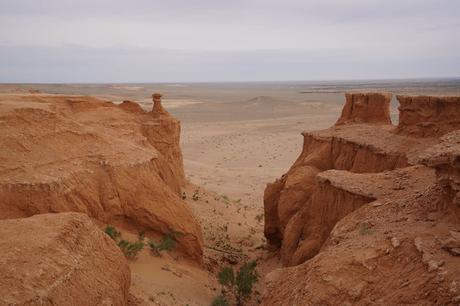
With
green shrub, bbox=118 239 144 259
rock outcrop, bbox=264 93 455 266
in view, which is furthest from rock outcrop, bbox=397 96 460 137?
green shrub, bbox=118 239 144 259

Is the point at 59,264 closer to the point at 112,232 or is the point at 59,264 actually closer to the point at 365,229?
the point at 112,232

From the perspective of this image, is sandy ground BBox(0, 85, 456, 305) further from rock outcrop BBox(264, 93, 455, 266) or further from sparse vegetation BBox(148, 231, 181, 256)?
rock outcrop BBox(264, 93, 455, 266)

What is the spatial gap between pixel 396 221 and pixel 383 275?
5.03 ft

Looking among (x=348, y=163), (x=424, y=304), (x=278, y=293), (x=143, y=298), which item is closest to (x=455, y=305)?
(x=424, y=304)

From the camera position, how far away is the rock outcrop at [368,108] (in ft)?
54.6

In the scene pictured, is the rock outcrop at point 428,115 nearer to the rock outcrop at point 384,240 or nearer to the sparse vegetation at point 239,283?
the rock outcrop at point 384,240

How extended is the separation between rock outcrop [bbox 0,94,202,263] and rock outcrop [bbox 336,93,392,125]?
7.34m

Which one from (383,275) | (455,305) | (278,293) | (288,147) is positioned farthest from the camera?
(288,147)

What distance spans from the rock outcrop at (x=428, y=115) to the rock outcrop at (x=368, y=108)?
169cm

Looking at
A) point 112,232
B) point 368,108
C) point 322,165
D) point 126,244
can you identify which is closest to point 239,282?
point 126,244

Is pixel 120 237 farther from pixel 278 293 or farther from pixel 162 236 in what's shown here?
pixel 278 293

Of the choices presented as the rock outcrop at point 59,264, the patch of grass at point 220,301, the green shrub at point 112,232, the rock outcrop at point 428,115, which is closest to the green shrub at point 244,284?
the patch of grass at point 220,301

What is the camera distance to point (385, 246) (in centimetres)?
683

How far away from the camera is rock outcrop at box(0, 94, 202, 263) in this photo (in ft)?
33.1
